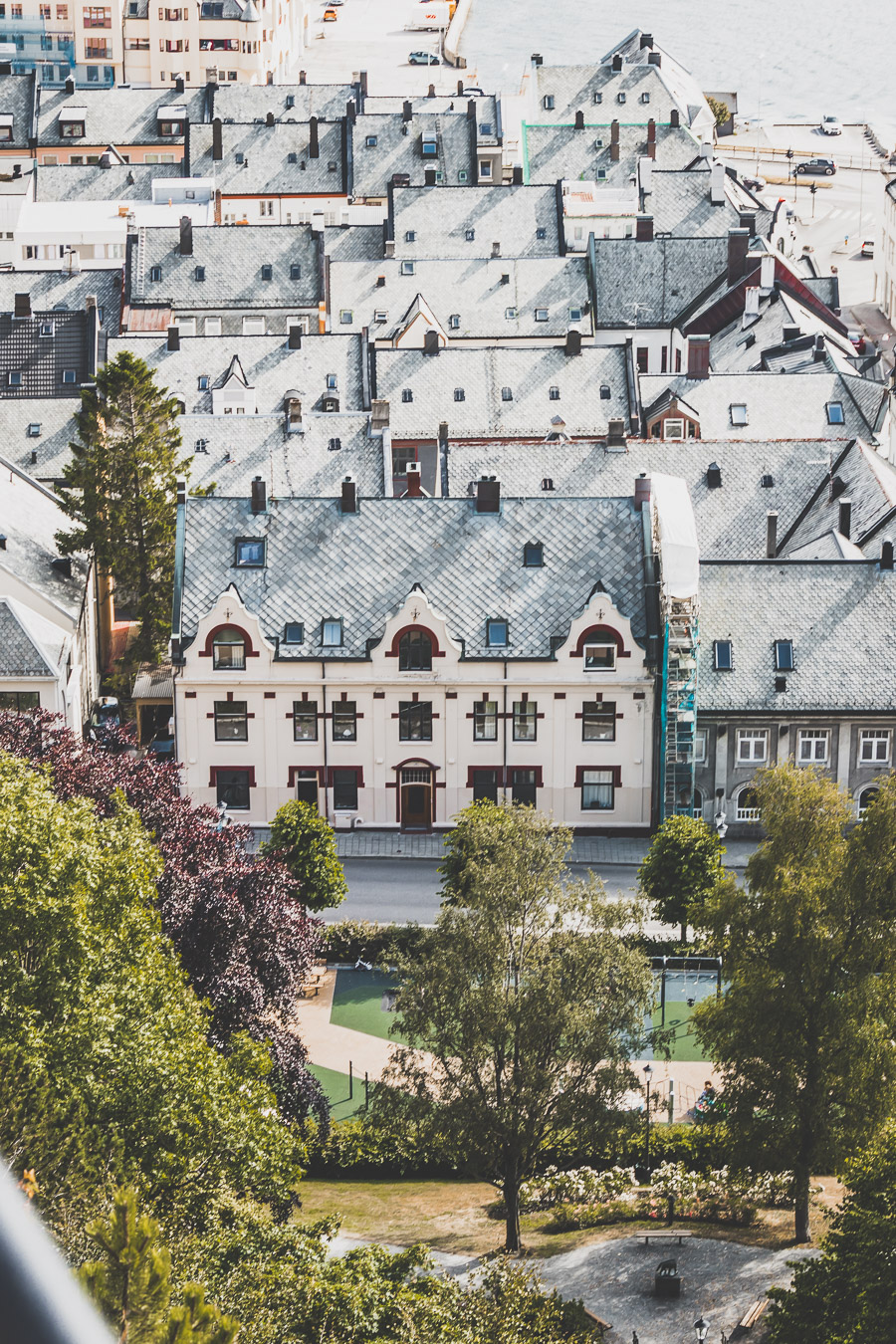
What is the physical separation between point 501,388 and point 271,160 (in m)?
49.3

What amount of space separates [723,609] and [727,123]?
14221cm

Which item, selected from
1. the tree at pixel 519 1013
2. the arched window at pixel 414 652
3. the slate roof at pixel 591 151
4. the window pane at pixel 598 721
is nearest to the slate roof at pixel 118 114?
the slate roof at pixel 591 151

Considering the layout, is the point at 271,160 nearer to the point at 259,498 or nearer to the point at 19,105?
the point at 19,105

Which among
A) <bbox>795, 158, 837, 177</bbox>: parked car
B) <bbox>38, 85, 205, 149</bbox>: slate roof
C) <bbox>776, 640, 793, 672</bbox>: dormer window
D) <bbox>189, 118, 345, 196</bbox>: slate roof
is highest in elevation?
<bbox>795, 158, 837, 177</bbox>: parked car

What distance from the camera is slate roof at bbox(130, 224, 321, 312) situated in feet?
382

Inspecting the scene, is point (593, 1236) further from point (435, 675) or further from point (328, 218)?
point (328, 218)

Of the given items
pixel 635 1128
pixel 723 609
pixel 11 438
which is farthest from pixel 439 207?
pixel 635 1128

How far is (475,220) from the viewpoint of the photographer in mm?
123562

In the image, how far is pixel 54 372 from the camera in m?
101

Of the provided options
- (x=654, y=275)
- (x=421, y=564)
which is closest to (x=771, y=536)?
(x=421, y=564)

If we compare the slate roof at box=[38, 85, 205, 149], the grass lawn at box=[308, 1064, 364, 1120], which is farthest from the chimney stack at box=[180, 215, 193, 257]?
the grass lawn at box=[308, 1064, 364, 1120]

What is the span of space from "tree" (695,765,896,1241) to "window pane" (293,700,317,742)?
2842 centimetres

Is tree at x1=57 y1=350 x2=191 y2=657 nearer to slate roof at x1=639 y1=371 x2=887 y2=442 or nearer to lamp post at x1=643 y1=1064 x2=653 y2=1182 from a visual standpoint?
slate roof at x1=639 y1=371 x2=887 y2=442

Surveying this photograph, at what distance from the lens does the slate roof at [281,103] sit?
14762 centimetres
